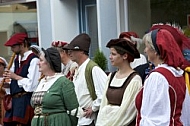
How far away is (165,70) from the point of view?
3.76m

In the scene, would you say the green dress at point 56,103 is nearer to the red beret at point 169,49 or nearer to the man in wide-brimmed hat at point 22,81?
the man in wide-brimmed hat at point 22,81

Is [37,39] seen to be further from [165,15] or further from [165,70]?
[165,70]

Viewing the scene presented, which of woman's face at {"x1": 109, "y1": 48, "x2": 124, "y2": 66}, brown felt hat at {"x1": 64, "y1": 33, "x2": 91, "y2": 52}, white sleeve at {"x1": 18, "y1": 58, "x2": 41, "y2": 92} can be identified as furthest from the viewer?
white sleeve at {"x1": 18, "y1": 58, "x2": 41, "y2": 92}

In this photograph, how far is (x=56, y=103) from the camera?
5211 mm

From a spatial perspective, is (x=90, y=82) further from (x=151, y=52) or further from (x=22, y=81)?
(x=151, y=52)

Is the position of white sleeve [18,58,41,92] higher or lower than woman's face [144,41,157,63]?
lower

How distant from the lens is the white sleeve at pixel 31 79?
676cm

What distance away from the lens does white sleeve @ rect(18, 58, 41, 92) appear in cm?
676

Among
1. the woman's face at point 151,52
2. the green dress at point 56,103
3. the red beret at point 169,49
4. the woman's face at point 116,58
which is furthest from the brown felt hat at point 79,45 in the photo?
the red beret at point 169,49

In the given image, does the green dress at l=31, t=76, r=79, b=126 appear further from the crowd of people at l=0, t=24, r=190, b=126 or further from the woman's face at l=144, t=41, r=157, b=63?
the woman's face at l=144, t=41, r=157, b=63

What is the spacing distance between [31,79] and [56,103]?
1635mm

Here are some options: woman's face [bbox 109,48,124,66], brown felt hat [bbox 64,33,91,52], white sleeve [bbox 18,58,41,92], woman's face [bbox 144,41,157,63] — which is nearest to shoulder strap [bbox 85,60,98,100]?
brown felt hat [bbox 64,33,91,52]

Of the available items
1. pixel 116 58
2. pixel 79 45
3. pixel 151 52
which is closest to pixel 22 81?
pixel 79 45

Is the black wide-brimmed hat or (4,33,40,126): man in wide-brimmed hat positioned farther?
(4,33,40,126): man in wide-brimmed hat
